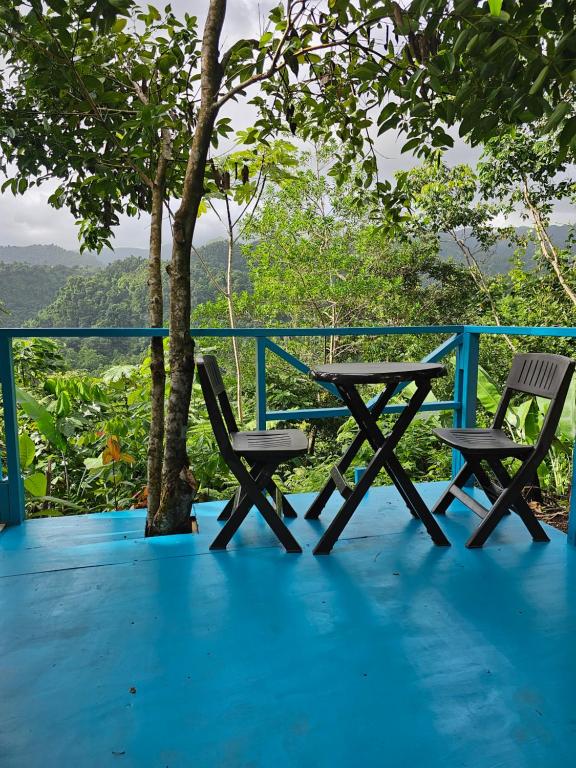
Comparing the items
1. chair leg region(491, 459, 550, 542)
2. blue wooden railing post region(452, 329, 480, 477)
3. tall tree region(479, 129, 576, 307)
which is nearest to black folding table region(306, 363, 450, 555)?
chair leg region(491, 459, 550, 542)

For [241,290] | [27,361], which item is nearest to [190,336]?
[27,361]

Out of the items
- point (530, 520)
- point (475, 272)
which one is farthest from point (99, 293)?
point (530, 520)

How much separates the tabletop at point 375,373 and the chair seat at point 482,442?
0.33 meters

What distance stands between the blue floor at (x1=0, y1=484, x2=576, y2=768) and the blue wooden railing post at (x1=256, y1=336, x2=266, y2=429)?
73 cm

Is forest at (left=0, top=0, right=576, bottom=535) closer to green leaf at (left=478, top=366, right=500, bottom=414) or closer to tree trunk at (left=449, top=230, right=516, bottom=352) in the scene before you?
green leaf at (left=478, top=366, right=500, bottom=414)

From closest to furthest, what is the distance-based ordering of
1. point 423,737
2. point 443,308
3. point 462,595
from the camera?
1. point 423,737
2. point 462,595
3. point 443,308

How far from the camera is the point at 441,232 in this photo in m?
12.7

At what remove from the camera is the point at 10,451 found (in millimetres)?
2770

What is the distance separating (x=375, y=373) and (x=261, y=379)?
85 centimetres

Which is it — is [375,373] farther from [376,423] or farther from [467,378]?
[467,378]

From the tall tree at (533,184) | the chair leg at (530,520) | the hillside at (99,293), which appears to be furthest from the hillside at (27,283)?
the chair leg at (530,520)

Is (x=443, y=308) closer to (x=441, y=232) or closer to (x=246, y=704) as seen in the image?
(x=441, y=232)

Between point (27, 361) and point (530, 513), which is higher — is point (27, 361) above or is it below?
above

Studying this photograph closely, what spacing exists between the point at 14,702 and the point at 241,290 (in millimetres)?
12619
